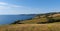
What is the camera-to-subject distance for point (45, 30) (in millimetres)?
18953

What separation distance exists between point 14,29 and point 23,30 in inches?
59.0

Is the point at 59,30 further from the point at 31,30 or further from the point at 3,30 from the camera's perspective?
the point at 3,30

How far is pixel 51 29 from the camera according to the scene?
1950 centimetres

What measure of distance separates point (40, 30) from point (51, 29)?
5.74 ft

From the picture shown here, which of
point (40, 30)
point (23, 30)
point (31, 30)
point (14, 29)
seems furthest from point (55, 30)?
point (14, 29)

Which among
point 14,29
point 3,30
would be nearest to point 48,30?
point 14,29

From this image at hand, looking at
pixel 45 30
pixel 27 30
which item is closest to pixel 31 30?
pixel 27 30

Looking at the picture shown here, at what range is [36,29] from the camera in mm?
19562

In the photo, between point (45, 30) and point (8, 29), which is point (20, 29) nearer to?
point (8, 29)

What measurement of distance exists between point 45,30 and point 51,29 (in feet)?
3.67

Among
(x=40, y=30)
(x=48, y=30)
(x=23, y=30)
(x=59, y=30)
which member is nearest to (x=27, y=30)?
(x=23, y=30)

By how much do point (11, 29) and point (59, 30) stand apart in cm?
716

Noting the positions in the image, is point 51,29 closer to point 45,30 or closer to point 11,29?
point 45,30

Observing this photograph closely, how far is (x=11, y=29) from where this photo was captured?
19.5m
